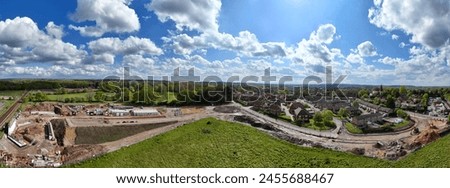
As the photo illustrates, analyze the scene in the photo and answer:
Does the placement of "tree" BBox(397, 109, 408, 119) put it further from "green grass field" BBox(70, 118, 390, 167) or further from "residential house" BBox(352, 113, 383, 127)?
"green grass field" BBox(70, 118, 390, 167)

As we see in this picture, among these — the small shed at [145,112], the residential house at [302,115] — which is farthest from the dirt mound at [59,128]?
the residential house at [302,115]

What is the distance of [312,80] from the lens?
934 cm

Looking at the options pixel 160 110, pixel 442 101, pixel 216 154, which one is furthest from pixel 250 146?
pixel 442 101

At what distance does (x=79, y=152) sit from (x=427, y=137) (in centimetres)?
840

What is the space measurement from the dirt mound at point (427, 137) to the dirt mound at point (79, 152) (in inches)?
303

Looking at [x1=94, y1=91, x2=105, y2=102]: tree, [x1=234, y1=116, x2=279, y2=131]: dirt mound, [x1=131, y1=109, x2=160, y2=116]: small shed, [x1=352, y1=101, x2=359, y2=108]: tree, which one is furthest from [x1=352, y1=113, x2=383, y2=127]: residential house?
[x1=94, y1=91, x2=105, y2=102]: tree

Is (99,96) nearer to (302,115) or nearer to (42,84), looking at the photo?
(42,84)

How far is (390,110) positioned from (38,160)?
8.95 metres

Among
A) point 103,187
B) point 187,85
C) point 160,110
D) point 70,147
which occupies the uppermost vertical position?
point 187,85

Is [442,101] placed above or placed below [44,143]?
above

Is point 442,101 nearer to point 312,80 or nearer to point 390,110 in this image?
point 390,110

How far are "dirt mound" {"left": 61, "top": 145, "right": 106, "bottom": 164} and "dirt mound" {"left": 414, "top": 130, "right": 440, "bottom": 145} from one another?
770cm

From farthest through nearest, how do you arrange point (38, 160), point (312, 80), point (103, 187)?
1. point (312, 80)
2. point (38, 160)
3. point (103, 187)

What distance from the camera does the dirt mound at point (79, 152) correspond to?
7.78 metres
